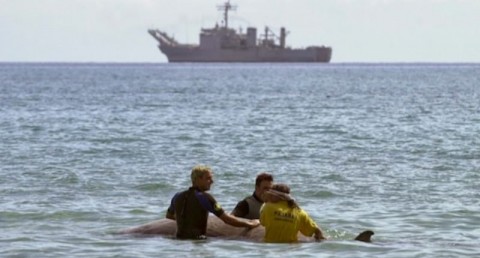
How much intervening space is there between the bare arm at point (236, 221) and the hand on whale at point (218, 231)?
0.28 ft

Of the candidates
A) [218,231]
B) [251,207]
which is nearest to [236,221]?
[251,207]

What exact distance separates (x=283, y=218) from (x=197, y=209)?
1.07m

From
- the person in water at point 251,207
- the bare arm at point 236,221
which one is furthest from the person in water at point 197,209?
the person in water at point 251,207

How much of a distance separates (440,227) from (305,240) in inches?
112

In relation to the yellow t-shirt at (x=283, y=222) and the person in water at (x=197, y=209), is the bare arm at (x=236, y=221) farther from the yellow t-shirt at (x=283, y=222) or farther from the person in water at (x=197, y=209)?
the yellow t-shirt at (x=283, y=222)

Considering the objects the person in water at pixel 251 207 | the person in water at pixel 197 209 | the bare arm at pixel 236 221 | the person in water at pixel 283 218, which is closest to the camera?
the person in water at pixel 283 218

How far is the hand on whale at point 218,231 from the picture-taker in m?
14.3

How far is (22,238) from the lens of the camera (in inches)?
599

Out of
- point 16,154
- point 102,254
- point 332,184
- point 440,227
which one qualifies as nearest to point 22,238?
point 102,254

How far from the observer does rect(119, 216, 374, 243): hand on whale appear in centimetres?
1430

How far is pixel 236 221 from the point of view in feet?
45.9

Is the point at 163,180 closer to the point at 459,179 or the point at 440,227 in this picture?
the point at 459,179

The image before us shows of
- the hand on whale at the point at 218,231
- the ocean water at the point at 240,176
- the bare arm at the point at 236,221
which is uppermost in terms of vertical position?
the bare arm at the point at 236,221

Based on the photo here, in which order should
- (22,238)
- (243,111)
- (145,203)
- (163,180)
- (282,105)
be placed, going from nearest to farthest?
(22,238) < (145,203) < (163,180) < (243,111) < (282,105)
